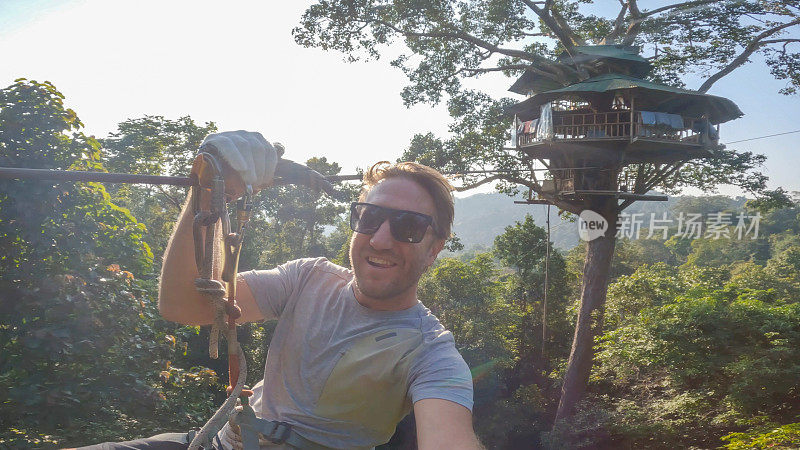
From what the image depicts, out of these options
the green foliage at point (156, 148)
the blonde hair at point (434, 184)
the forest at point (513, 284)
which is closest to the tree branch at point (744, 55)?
the forest at point (513, 284)

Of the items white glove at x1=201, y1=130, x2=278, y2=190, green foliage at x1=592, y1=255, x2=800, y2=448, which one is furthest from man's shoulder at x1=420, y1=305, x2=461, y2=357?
green foliage at x1=592, y1=255, x2=800, y2=448

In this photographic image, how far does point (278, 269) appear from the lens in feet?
7.94

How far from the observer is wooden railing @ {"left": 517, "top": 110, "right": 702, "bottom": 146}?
13.7 meters

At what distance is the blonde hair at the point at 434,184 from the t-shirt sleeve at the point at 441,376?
567mm

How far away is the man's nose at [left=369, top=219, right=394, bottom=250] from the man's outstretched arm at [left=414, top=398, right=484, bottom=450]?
2.11 feet

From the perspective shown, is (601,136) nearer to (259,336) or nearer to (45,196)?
(45,196)

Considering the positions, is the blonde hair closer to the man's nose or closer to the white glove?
the man's nose

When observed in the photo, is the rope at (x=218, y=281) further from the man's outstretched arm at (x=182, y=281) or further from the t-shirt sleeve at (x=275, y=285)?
the t-shirt sleeve at (x=275, y=285)

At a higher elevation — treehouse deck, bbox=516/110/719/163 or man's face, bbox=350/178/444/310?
treehouse deck, bbox=516/110/719/163

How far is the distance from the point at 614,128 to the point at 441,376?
13985mm

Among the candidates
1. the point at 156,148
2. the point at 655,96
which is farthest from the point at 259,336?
the point at 655,96

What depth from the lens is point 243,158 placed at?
5.75 feet

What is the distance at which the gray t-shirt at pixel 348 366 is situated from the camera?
6.56ft

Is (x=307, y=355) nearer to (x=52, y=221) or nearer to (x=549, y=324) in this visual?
(x=52, y=221)
